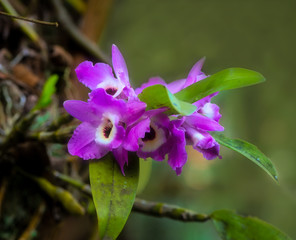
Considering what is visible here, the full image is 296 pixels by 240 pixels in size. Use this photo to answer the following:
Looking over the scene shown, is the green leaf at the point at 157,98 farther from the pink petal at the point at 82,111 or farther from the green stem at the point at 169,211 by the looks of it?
the green stem at the point at 169,211

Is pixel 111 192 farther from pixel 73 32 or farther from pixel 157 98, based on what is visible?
pixel 73 32

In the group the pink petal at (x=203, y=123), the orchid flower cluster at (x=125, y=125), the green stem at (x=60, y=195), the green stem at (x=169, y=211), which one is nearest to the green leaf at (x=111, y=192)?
the orchid flower cluster at (x=125, y=125)

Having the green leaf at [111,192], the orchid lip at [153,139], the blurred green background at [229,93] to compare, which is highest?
the orchid lip at [153,139]

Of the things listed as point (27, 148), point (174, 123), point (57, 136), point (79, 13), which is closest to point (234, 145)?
point (174, 123)

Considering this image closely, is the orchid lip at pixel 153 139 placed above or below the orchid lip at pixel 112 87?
below

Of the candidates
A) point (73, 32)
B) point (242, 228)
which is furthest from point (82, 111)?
point (73, 32)

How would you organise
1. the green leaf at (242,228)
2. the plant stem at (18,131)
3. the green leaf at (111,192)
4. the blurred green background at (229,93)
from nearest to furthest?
1. the green leaf at (111,192)
2. the green leaf at (242,228)
3. the plant stem at (18,131)
4. the blurred green background at (229,93)

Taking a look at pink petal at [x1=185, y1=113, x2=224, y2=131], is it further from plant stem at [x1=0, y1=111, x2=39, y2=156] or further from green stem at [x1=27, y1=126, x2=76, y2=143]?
plant stem at [x1=0, y1=111, x2=39, y2=156]

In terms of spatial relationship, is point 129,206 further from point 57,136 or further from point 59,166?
point 59,166
